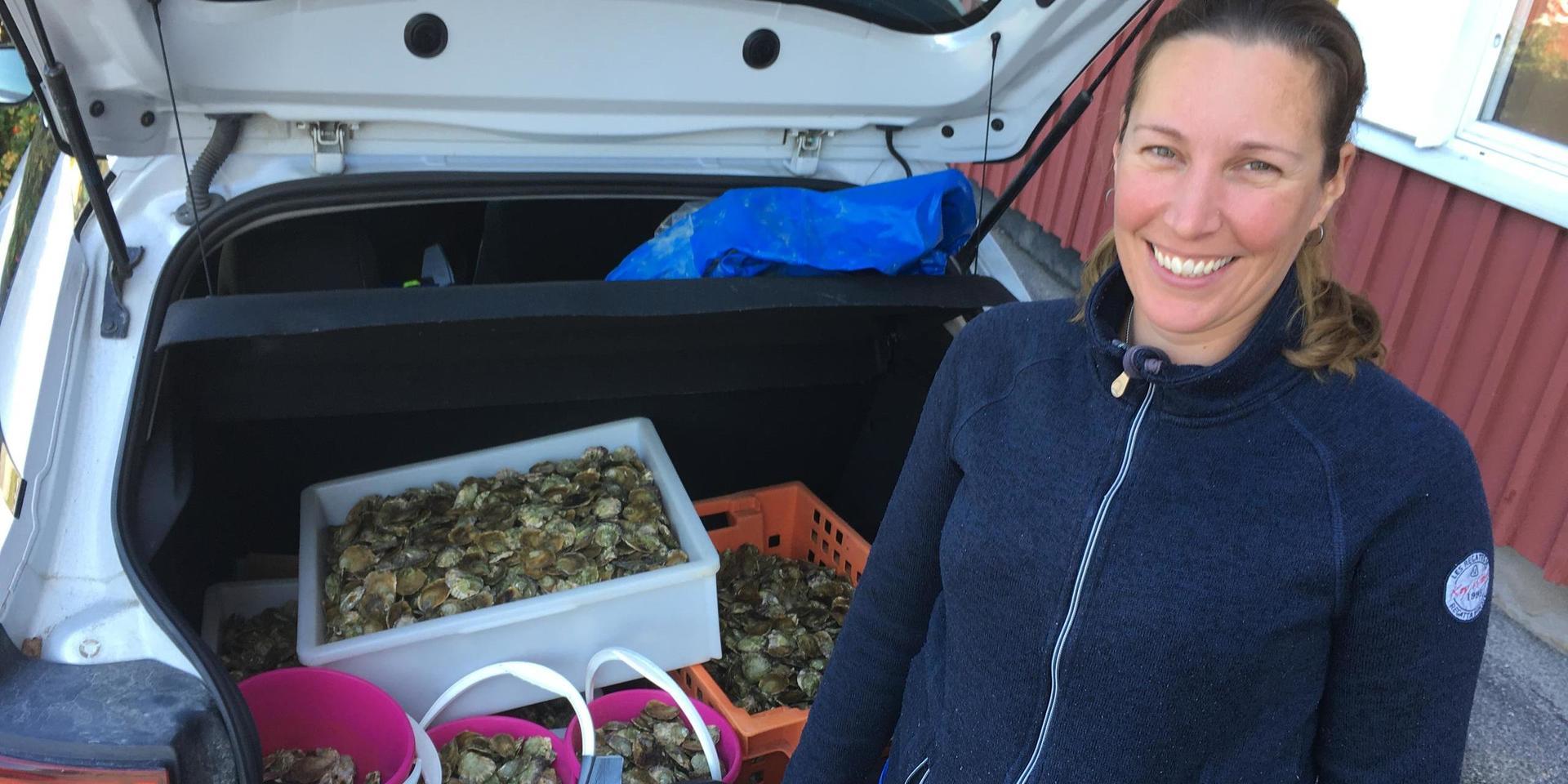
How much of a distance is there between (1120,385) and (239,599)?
5.68 ft

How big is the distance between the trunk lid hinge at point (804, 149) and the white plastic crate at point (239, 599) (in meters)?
1.28

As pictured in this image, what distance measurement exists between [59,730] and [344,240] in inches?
53.7

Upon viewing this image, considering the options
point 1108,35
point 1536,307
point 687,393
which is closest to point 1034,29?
point 1108,35

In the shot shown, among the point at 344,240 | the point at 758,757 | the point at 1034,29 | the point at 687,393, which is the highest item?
the point at 1034,29

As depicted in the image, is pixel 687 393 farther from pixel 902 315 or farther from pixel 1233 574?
pixel 1233 574

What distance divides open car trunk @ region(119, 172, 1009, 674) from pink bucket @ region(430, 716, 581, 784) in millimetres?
466

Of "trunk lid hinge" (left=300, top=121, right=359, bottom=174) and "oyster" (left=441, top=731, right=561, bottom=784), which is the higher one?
"trunk lid hinge" (left=300, top=121, right=359, bottom=174)

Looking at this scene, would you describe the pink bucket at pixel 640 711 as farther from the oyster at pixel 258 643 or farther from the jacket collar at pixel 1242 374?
the jacket collar at pixel 1242 374

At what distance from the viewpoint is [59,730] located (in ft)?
3.86

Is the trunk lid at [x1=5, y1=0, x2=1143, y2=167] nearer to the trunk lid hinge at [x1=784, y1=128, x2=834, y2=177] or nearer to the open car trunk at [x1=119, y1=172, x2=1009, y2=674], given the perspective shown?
the trunk lid hinge at [x1=784, y1=128, x2=834, y2=177]

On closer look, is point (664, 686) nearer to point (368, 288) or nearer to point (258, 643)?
point (258, 643)

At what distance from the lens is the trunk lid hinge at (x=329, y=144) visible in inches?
77.3

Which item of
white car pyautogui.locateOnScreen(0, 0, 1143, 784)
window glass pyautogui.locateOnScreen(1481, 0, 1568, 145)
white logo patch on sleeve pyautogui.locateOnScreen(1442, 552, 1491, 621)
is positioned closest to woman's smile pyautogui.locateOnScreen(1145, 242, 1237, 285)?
white logo patch on sleeve pyautogui.locateOnScreen(1442, 552, 1491, 621)

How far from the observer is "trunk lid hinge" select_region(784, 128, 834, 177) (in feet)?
7.70
